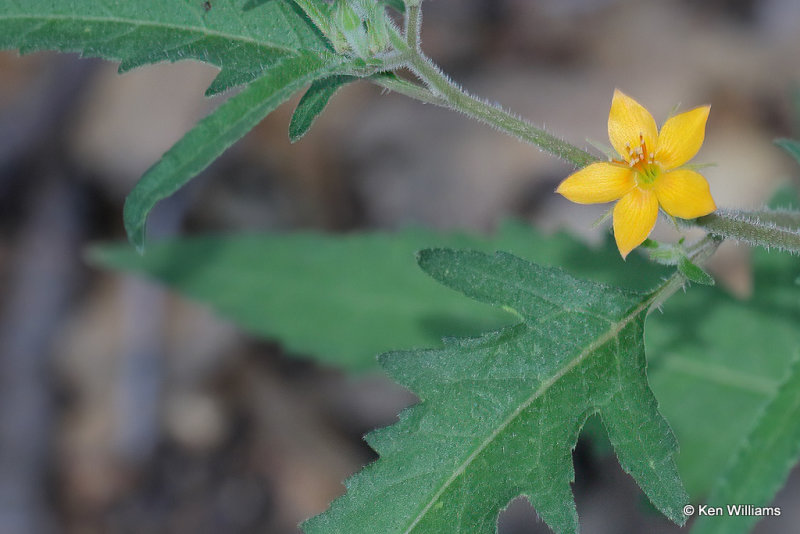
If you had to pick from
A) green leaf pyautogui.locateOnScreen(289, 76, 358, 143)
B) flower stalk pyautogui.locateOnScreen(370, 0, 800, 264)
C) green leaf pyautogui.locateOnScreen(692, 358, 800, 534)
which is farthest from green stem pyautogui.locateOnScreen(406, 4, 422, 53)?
green leaf pyautogui.locateOnScreen(692, 358, 800, 534)

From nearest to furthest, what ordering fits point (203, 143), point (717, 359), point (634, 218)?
1. point (203, 143)
2. point (634, 218)
3. point (717, 359)

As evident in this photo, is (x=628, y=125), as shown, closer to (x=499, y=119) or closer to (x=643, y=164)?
(x=643, y=164)

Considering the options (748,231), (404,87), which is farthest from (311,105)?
(748,231)

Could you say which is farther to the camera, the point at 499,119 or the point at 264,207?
the point at 264,207

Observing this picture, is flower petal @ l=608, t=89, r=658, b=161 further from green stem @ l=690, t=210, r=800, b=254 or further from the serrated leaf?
the serrated leaf

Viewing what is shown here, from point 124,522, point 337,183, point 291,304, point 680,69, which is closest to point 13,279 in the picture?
point 124,522
